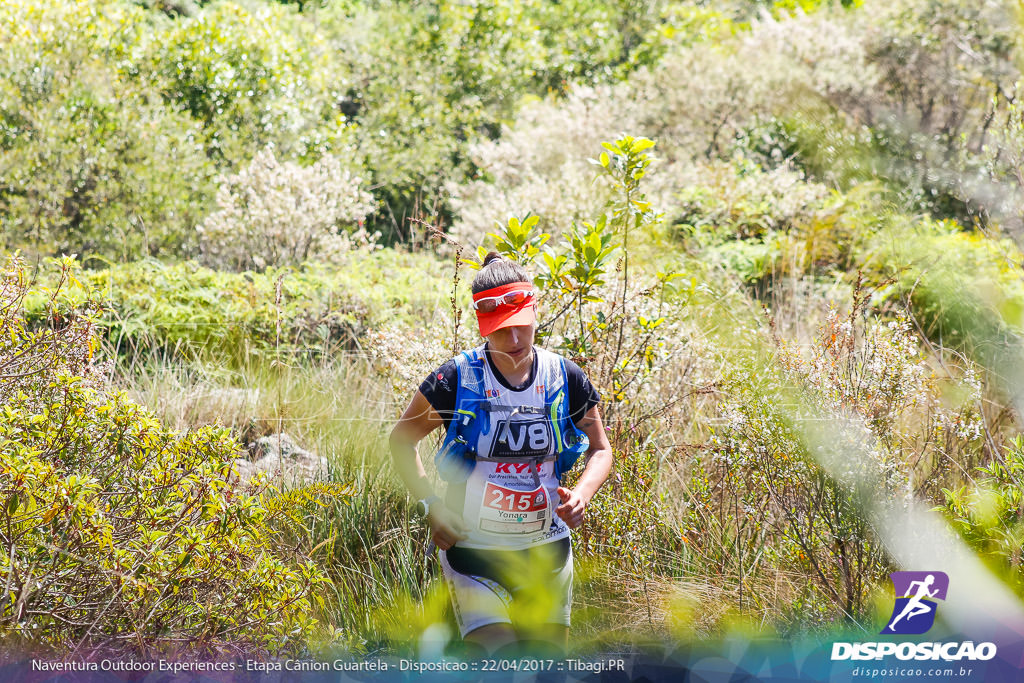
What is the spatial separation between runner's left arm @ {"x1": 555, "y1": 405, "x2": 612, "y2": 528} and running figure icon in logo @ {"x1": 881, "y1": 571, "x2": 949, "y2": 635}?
1.30 metres

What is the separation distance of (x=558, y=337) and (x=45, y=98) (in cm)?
772

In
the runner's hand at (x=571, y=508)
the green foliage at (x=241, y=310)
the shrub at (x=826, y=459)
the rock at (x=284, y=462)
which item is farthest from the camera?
the green foliage at (x=241, y=310)

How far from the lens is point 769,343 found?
5211 millimetres

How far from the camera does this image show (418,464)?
273 centimetres

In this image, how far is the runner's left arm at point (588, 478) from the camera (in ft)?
8.49

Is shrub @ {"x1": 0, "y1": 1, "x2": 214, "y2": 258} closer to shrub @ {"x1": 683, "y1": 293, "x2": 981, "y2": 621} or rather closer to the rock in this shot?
the rock

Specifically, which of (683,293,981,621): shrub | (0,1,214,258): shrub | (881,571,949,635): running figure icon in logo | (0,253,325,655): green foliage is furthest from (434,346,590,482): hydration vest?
(0,1,214,258): shrub

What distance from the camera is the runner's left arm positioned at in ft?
8.49

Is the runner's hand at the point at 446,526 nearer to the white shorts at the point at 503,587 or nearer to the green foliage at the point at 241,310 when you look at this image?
the white shorts at the point at 503,587

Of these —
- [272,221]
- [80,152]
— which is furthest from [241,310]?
[80,152]

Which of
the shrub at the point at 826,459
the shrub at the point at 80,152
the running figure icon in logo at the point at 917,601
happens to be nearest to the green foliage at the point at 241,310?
the shrub at the point at 80,152

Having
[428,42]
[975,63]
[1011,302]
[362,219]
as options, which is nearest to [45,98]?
[362,219]

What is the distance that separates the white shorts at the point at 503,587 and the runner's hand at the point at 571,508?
0.73ft

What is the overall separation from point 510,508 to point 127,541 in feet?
3.81
